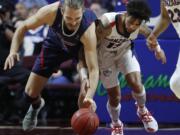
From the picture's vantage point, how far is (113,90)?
8766 millimetres

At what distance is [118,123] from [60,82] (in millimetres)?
2163

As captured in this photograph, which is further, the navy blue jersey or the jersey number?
the jersey number

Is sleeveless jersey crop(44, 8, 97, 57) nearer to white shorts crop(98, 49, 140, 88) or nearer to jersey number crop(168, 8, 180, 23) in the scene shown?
white shorts crop(98, 49, 140, 88)

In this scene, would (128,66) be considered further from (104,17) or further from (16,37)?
(16,37)

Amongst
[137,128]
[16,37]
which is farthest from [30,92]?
[137,128]

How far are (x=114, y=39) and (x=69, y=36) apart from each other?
63 centimetres

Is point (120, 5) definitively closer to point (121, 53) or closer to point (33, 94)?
point (121, 53)

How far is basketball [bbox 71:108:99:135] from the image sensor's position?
7.64 metres

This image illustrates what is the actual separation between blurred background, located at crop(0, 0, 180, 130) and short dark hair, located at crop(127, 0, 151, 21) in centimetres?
148

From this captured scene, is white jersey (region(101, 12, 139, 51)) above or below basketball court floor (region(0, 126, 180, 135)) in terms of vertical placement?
above

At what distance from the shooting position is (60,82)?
35.7 ft

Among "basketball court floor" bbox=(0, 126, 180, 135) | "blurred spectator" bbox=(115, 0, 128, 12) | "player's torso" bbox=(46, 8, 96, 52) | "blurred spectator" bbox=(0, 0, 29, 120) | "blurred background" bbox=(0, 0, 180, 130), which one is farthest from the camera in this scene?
"blurred spectator" bbox=(0, 0, 29, 120)

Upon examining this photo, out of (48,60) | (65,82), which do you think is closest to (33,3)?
(65,82)

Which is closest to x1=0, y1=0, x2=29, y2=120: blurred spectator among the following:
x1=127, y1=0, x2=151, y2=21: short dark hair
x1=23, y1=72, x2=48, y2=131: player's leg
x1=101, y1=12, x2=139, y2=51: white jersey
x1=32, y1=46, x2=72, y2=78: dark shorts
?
x1=23, y1=72, x2=48, y2=131: player's leg
